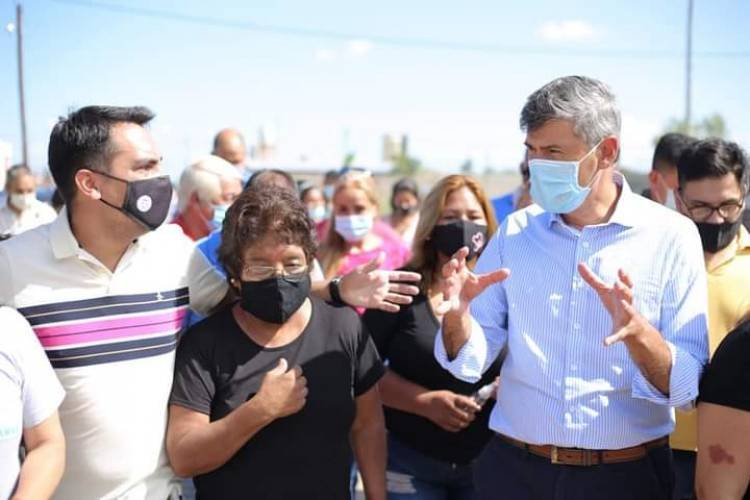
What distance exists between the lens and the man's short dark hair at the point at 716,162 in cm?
320

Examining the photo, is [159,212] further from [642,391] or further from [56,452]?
[642,391]

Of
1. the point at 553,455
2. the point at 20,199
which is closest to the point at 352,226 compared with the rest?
the point at 553,455

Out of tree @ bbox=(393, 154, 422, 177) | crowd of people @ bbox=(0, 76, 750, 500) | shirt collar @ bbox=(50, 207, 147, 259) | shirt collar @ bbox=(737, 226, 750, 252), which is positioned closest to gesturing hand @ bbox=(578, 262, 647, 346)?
crowd of people @ bbox=(0, 76, 750, 500)

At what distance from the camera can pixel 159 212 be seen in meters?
Answer: 2.60

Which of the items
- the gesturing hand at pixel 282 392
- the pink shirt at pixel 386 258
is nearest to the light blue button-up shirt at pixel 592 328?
the gesturing hand at pixel 282 392

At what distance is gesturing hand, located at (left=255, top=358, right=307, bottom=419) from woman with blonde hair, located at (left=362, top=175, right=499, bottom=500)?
0.89 meters

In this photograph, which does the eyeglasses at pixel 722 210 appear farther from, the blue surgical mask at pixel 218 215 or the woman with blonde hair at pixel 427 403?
the blue surgical mask at pixel 218 215

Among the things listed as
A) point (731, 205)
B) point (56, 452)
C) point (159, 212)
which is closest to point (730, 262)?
point (731, 205)

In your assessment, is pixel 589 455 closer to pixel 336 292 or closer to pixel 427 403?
pixel 427 403

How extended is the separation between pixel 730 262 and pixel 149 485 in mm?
2543

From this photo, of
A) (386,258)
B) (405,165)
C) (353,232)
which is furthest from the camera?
(405,165)

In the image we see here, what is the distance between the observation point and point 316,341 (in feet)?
8.68

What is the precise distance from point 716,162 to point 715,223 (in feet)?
0.90

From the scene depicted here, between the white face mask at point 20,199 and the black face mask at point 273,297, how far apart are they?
20.3 feet
